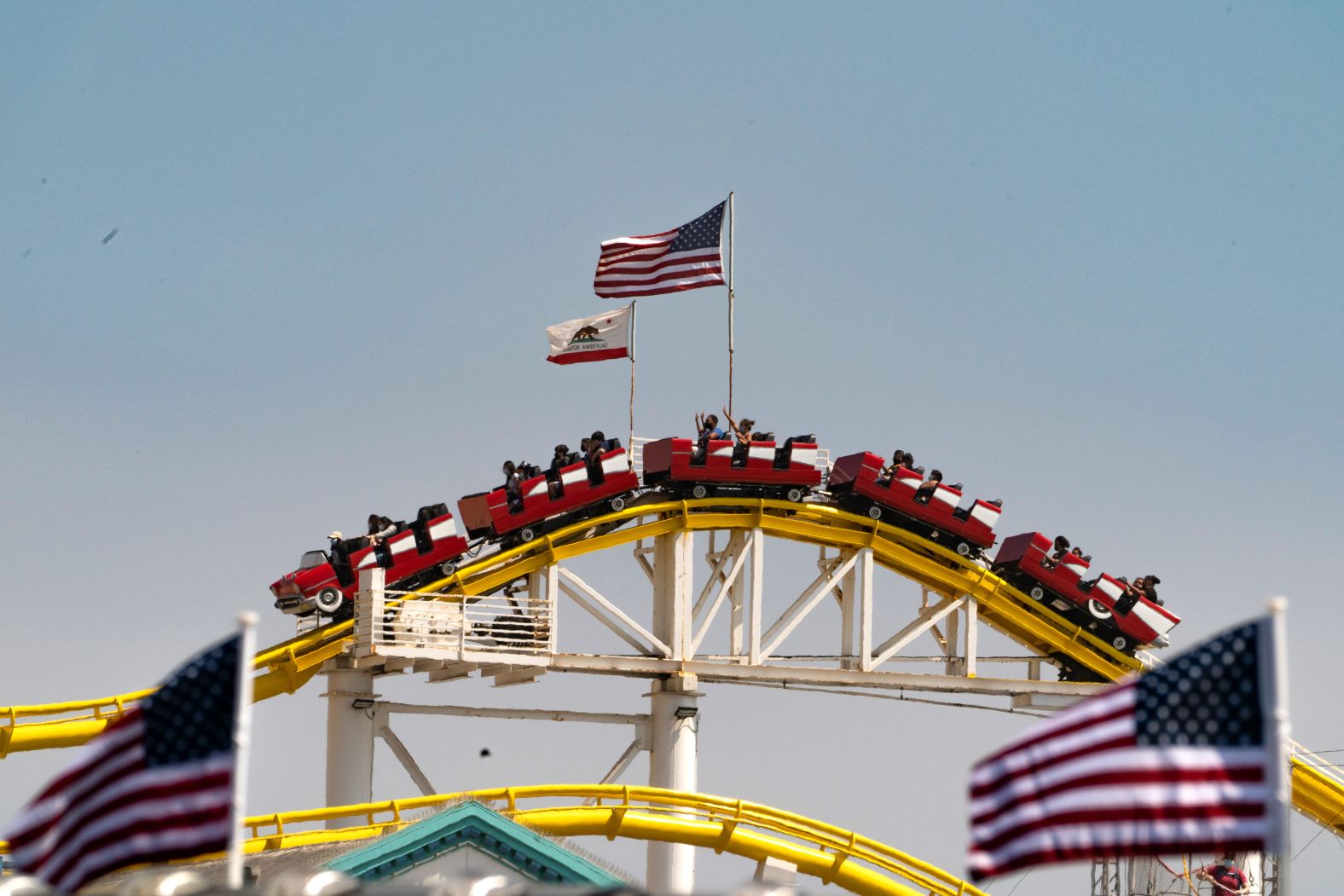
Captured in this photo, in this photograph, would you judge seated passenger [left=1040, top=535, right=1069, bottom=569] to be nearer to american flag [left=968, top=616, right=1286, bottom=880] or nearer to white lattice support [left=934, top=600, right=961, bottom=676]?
white lattice support [left=934, top=600, right=961, bottom=676]

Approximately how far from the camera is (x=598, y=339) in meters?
56.5

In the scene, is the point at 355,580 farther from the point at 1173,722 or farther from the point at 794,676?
the point at 1173,722

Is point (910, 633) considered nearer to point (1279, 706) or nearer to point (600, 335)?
point (600, 335)

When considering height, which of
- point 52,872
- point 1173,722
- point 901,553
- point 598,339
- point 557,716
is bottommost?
point 52,872

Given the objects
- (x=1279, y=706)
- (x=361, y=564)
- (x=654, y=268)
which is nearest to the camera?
(x=1279, y=706)

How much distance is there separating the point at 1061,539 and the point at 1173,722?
36.8 metres

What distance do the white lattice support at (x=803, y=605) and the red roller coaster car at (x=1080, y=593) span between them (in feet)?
12.7

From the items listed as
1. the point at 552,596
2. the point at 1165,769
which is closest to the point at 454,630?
the point at 552,596

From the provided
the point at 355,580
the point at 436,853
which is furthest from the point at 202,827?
the point at 355,580

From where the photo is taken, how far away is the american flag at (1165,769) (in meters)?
18.9

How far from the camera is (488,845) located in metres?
34.0

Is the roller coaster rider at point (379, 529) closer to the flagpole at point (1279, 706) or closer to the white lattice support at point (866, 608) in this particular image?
the white lattice support at point (866, 608)

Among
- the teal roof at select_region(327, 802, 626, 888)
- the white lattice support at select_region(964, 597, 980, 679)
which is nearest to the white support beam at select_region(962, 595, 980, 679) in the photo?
the white lattice support at select_region(964, 597, 980, 679)

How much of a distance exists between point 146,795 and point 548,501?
105 feet
